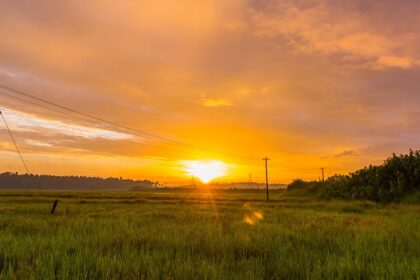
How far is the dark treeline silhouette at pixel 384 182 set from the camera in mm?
43656

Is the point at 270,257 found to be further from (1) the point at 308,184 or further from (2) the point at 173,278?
(1) the point at 308,184

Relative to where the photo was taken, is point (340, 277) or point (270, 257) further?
point (270, 257)

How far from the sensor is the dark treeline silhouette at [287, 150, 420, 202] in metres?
43.7

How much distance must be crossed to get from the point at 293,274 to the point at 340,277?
85 centimetres

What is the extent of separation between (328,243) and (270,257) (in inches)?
110

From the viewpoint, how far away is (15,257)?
7.32 metres

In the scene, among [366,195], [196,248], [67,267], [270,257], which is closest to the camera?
[67,267]

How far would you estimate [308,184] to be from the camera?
3056 inches

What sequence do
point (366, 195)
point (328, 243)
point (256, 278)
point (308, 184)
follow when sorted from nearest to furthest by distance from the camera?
point (256, 278)
point (328, 243)
point (366, 195)
point (308, 184)

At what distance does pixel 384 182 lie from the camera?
47.6 meters

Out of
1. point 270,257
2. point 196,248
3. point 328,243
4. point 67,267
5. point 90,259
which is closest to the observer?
point 67,267

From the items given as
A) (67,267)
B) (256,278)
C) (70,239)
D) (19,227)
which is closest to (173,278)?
(256,278)

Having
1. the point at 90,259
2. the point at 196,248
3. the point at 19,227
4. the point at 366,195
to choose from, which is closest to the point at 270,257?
the point at 196,248

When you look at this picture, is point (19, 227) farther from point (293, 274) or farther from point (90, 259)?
point (293, 274)
